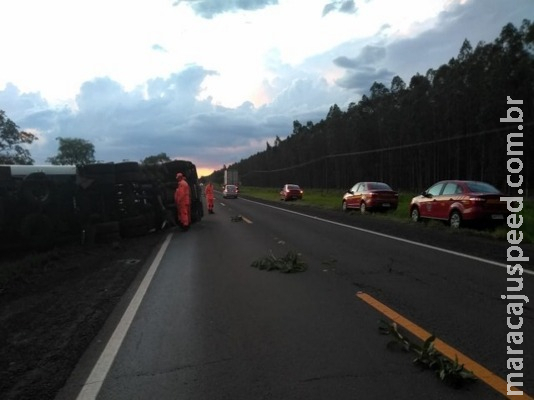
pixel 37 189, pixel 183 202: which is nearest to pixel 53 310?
pixel 37 189

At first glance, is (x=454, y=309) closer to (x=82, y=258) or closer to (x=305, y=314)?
(x=305, y=314)

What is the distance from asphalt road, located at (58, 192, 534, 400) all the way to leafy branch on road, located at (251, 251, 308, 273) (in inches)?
6.8

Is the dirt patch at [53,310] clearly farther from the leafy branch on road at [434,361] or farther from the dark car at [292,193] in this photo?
the dark car at [292,193]

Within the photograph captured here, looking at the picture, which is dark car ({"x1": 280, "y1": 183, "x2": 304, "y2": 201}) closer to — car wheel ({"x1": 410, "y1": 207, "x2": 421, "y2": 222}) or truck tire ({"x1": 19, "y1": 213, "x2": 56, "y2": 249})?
car wheel ({"x1": 410, "y1": 207, "x2": 421, "y2": 222})

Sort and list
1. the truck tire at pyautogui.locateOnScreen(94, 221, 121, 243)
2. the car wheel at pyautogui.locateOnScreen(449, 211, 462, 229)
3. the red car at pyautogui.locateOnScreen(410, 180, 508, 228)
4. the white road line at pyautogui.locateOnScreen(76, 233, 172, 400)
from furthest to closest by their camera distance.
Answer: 1. the car wheel at pyautogui.locateOnScreen(449, 211, 462, 229)
2. the red car at pyautogui.locateOnScreen(410, 180, 508, 228)
3. the truck tire at pyautogui.locateOnScreen(94, 221, 121, 243)
4. the white road line at pyautogui.locateOnScreen(76, 233, 172, 400)

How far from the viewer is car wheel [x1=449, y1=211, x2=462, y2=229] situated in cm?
1681

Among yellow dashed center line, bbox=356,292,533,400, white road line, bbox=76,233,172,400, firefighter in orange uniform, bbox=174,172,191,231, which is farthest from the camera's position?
firefighter in orange uniform, bbox=174,172,191,231

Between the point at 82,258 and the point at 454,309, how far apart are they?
371 inches

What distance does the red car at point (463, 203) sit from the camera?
52.5 ft

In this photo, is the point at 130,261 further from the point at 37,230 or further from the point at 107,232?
the point at 107,232

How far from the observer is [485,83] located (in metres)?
45.2

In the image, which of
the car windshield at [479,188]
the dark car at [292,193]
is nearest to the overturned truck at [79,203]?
the car windshield at [479,188]

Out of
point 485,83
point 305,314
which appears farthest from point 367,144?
point 305,314

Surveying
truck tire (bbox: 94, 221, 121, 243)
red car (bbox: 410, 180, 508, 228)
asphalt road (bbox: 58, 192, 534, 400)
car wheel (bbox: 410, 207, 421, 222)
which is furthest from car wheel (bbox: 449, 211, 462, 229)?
truck tire (bbox: 94, 221, 121, 243)
